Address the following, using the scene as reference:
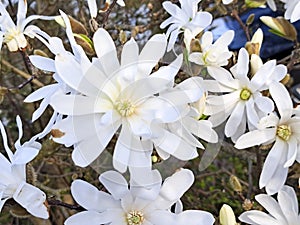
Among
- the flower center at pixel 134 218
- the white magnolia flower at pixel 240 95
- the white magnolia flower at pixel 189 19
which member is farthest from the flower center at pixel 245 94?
the flower center at pixel 134 218

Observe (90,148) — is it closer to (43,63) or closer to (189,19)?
(43,63)

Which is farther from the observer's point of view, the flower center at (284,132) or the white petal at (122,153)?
the flower center at (284,132)

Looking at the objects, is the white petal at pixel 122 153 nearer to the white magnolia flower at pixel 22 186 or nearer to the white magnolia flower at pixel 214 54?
the white magnolia flower at pixel 22 186

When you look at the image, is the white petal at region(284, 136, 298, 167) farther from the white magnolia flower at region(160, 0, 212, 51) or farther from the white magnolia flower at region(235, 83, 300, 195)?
the white magnolia flower at region(160, 0, 212, 51)

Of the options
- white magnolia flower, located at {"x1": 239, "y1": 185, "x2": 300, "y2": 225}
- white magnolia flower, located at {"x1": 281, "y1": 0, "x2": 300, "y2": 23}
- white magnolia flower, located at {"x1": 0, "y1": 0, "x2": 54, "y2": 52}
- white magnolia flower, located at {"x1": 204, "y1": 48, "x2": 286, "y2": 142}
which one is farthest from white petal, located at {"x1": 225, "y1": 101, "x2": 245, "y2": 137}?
white magnolia flower, located at {"x1": 0, "y1": 0, "x2": 54, "y2": 52}

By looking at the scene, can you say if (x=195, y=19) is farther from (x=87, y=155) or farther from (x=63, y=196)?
(x=63, y=196)

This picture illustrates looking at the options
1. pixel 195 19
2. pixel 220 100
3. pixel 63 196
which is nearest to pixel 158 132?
pixel 220 100
